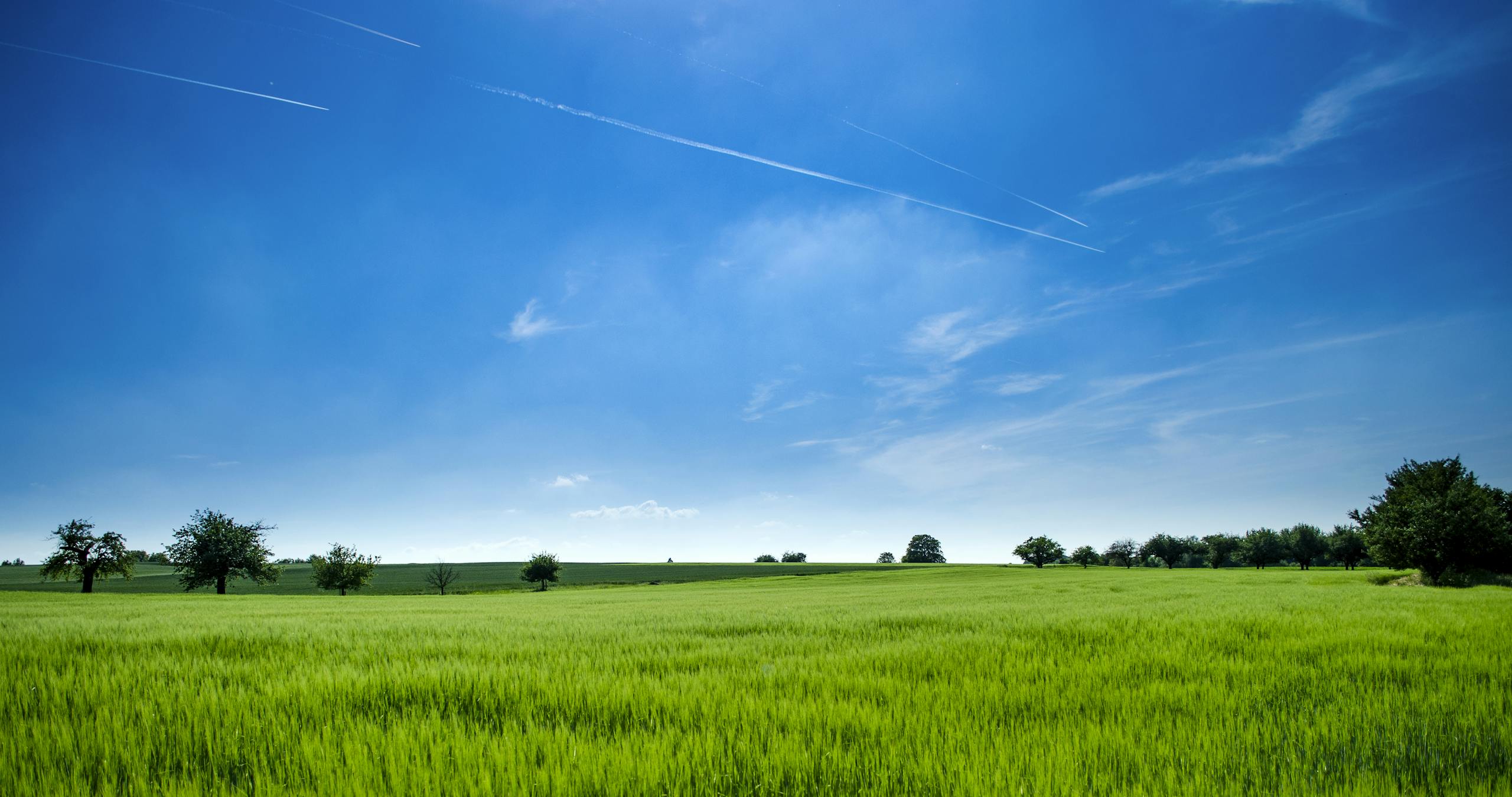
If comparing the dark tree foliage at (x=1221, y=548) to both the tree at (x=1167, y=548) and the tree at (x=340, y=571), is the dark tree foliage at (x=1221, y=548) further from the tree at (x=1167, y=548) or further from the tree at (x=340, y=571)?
the tree at (x=340, y=571)

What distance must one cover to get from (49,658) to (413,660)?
12.1ft

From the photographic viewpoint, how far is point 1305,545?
109562 millimetres

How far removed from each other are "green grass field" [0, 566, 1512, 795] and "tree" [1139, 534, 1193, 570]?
6054 inches

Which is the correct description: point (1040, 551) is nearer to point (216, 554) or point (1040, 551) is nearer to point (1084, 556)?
point (1084, 556)

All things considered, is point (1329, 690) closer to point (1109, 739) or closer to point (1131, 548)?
point (1109, 739)

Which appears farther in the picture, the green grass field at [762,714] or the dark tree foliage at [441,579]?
the dark tree foliage at [441,579]

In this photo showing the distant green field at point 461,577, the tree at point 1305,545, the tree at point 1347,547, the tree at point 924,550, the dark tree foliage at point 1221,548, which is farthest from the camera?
the tree at point 924,550

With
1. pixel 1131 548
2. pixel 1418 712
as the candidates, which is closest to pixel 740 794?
pixel 1418 712

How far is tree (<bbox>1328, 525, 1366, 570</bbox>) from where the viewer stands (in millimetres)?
95500

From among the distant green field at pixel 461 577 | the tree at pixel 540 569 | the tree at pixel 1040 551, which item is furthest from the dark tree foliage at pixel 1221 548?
the tree at pixel 540 569

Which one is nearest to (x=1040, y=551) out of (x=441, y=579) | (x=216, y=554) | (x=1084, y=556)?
(x=1084, y=556)

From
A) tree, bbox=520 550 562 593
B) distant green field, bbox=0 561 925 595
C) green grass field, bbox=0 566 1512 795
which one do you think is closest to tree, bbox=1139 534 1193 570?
distant green field, bbox=0 561 925 595

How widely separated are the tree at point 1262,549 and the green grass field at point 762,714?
138 metres

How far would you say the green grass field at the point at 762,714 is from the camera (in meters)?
2.95
